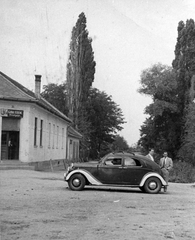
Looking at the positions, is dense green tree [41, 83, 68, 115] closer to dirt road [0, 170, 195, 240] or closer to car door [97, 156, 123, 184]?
car door [97, 156, 123, 184]

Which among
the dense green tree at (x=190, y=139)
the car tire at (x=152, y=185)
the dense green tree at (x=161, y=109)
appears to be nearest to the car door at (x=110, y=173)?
the car tire at (x=152, y=185)

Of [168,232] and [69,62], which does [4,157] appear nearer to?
[168,232]

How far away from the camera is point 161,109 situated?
58.3 m

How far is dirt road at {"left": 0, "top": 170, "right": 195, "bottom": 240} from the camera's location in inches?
306

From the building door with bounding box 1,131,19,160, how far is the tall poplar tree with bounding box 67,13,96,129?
24.2 meters

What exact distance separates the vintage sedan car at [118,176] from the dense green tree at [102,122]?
2043 inches

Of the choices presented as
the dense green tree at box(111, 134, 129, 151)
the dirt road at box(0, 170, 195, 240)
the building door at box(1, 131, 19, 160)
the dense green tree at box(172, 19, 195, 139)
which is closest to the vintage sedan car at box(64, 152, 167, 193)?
the dirt road at box(0, 170, 195, 240)

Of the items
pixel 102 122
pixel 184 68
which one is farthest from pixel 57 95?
pixel 184 68

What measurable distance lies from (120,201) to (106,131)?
2350 inches

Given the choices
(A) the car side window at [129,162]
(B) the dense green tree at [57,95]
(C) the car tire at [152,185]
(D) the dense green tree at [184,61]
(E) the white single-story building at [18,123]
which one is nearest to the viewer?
(C) the car tire at [152,185]

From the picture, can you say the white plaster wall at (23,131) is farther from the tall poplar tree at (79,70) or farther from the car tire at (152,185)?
the tall poplar tree at (79,70)

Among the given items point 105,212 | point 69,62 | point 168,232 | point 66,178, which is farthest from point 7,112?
point 69,62

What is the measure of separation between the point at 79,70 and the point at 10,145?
86.4 ft

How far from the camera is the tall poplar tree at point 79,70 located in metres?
54.0
